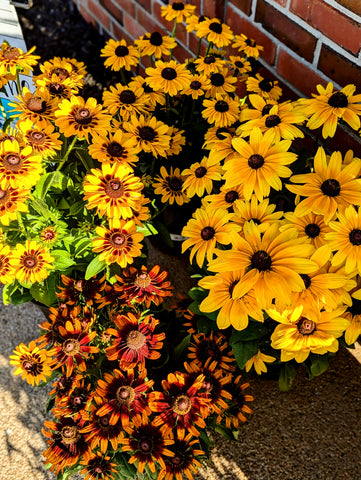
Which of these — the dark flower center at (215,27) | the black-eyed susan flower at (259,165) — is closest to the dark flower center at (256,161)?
the black-eyed susan flower at (259,165)

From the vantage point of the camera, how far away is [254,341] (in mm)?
1168

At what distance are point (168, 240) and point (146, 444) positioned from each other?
2.15 feet

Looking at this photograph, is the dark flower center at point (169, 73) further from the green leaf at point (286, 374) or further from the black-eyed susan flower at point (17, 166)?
the green leaf at point (286, 374)

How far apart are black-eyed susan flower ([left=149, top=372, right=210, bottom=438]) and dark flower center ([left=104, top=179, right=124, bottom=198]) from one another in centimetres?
46

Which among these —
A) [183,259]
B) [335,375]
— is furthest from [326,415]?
[183,259]

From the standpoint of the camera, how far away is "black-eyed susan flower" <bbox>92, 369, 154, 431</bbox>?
1066mm

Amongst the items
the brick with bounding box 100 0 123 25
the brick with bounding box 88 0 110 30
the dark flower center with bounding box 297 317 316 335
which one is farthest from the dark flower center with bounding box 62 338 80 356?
the brick with bounding box 88 0 110 30

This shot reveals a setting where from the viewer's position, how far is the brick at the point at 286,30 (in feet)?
4.41

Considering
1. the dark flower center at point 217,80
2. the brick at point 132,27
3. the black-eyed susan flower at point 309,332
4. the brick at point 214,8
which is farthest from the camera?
the brick at point 132,27

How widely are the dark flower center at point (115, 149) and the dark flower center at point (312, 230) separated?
20.2 inches

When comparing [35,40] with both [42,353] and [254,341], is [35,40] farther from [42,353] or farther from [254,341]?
[254,341]

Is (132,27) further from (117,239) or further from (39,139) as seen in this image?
(117,239)

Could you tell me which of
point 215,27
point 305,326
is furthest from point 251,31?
point 305,326

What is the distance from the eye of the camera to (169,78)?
138cm
